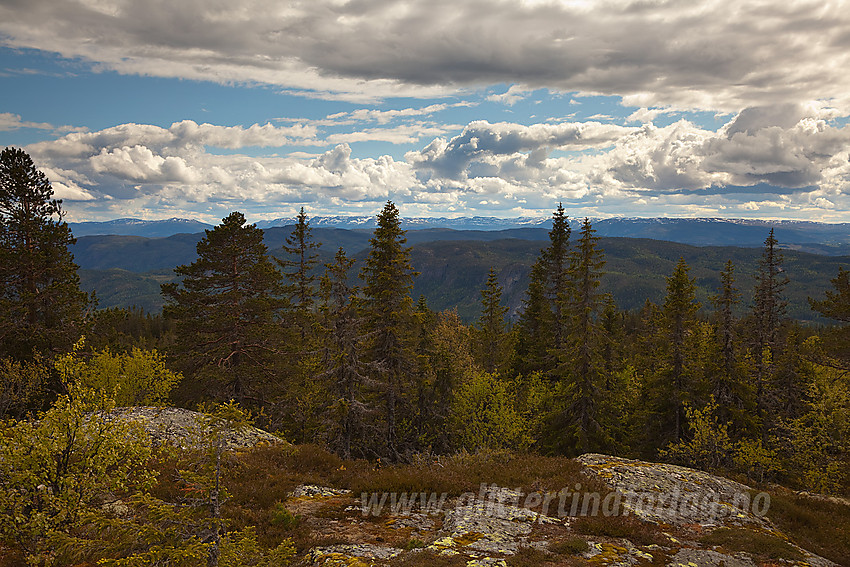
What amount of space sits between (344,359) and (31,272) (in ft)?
71.1

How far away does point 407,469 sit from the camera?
760 inches

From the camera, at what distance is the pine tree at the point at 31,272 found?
2783cm

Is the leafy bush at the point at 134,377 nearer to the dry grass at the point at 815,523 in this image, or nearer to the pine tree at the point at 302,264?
the pine tree at the point at 302,264

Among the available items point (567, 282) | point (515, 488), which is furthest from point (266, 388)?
point (567, 282)

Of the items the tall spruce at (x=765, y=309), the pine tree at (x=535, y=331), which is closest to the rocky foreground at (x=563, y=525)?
the pine tree at (x=535, y=331)

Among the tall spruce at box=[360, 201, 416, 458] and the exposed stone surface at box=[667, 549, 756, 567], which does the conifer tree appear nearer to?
the tall spruce at box=[360, 201, 416, 458]

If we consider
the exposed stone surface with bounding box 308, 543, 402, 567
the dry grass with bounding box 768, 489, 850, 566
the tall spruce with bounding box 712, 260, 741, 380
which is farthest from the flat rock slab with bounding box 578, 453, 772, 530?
the tall spruce with bounding box 712, 260, 741, 380

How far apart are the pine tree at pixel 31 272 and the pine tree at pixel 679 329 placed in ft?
140

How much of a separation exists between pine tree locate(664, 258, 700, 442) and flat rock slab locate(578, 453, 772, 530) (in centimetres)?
1457

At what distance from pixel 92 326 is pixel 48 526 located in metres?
28.5

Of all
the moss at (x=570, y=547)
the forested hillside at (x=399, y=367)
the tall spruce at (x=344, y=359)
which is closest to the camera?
the moss at (x=570, y=547)

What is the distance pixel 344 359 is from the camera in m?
27.9

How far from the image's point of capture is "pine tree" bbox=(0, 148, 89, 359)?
2783 centimetres

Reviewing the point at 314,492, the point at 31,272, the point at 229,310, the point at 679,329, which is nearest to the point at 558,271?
the point at 679,329
